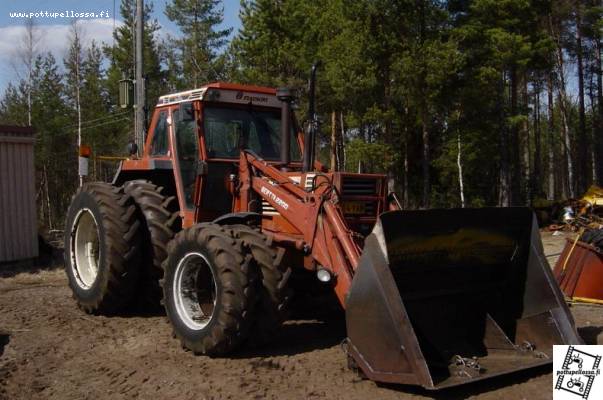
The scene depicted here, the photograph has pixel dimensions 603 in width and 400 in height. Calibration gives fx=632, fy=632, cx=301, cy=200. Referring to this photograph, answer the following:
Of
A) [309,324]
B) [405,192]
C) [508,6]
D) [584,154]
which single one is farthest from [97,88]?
[309,324]

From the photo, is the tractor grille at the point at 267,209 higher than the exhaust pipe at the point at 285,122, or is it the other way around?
the exhaust pipe at the point at 285,122

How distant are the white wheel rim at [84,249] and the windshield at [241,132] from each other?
7.05 feet

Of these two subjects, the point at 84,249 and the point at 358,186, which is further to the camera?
the point at 84,249

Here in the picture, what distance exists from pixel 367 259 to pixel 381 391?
97 cm

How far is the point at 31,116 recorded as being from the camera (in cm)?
3684

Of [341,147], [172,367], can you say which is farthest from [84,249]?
[341,147]

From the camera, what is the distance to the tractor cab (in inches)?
270

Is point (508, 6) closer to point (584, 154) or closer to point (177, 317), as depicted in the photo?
point (584, 154)

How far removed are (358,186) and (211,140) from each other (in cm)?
180

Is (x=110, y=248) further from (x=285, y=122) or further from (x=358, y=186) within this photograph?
(x=358, y=186)

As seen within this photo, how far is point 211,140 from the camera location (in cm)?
Result: 696

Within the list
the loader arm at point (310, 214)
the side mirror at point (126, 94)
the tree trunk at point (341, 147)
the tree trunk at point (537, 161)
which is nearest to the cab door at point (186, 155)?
the loader arm at point (310, 214)

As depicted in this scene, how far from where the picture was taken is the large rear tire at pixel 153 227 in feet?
22.7

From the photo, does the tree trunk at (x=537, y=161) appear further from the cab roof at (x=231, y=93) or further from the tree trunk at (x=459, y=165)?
the cab roof at (x=231, y=93)
